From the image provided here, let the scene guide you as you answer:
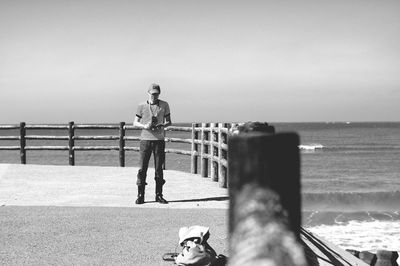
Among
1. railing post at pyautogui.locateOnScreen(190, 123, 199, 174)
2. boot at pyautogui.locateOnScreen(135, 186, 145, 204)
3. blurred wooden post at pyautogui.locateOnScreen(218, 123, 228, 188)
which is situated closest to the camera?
boot at pyautogui.locateOnScreen(135, 186, 145, 204)

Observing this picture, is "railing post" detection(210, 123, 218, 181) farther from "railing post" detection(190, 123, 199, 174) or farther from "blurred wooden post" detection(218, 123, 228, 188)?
"railing post" detection(190, 123, 199, 174)

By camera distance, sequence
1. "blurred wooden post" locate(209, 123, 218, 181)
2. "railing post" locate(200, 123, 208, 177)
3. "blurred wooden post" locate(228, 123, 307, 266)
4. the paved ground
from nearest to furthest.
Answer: "blurred wooden post" locate(228, 123, 307, 266), the paved ground, "blurred wooden post" locate(209, 123, 218, 181), "railing post" locate(200, 123, 208, 177)


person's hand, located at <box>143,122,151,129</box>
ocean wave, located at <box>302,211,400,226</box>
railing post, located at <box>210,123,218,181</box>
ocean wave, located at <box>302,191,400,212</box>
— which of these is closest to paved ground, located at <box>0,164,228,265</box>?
railing post, located at <box>210,123,218,181</box>

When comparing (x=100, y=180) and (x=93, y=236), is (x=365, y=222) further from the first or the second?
(x=93, y=236)

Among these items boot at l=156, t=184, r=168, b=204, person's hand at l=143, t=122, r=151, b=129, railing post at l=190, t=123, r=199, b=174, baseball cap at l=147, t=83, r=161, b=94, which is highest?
baseball cap at l=147, t=83, r=161, b=94

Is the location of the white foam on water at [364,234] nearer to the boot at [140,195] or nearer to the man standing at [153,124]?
the boot at [140,195]

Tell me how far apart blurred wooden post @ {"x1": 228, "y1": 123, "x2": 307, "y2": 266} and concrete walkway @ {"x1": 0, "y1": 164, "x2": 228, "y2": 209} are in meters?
8.27

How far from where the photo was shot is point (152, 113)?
885cm

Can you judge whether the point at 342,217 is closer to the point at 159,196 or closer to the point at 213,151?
the point at 213,151

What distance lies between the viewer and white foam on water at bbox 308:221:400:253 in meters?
16.1

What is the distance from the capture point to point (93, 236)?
21.9 ft

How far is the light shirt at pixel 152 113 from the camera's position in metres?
8.86

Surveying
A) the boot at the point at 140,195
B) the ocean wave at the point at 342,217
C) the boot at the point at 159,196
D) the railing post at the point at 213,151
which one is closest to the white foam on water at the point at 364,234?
the ocean wave at the point at 342,217

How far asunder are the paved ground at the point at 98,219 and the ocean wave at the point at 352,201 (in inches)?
461
